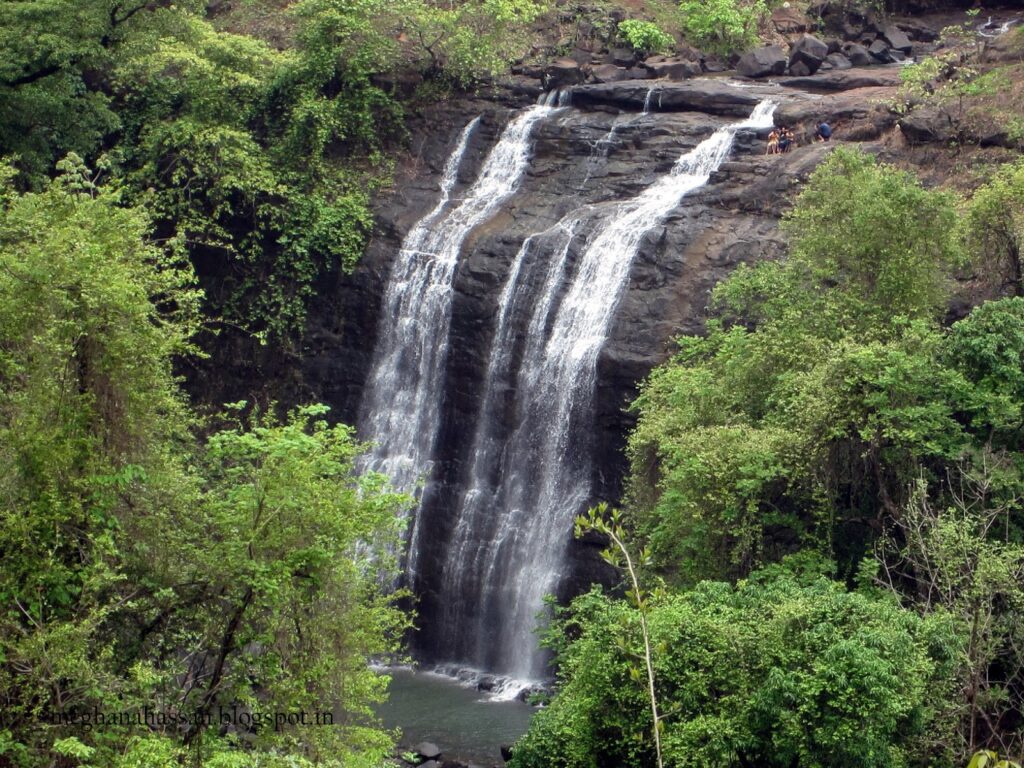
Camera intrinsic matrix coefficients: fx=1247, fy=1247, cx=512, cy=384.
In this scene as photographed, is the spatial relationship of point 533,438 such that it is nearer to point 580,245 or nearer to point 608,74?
point 580,245

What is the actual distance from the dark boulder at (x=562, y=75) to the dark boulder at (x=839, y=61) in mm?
6707

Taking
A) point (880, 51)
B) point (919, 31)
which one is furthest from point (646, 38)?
point (919, 31)

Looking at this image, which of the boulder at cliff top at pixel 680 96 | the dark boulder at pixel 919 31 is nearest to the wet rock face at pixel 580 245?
the boulder at cliff top at pixel 680 96

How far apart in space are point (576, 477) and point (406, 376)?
560cm

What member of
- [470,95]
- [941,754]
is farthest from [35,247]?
[470,95]

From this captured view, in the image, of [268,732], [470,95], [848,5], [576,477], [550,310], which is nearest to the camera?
[268,732]

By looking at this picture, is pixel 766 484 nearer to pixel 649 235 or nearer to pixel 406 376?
pixel 649 235

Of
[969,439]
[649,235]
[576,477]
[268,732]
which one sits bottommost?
[268,732]

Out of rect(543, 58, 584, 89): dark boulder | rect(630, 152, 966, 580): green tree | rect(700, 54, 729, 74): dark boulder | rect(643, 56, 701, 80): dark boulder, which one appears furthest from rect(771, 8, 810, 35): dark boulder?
rect(630, 152, 966, 580): green tree

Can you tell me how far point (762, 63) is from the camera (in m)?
33.3

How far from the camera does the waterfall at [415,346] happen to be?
91.7 feet

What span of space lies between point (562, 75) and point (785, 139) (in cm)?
788

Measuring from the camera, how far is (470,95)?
3409 centimetres

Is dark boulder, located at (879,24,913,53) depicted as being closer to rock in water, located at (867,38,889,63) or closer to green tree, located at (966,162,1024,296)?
rock in water, located at (867,38,889,63)
